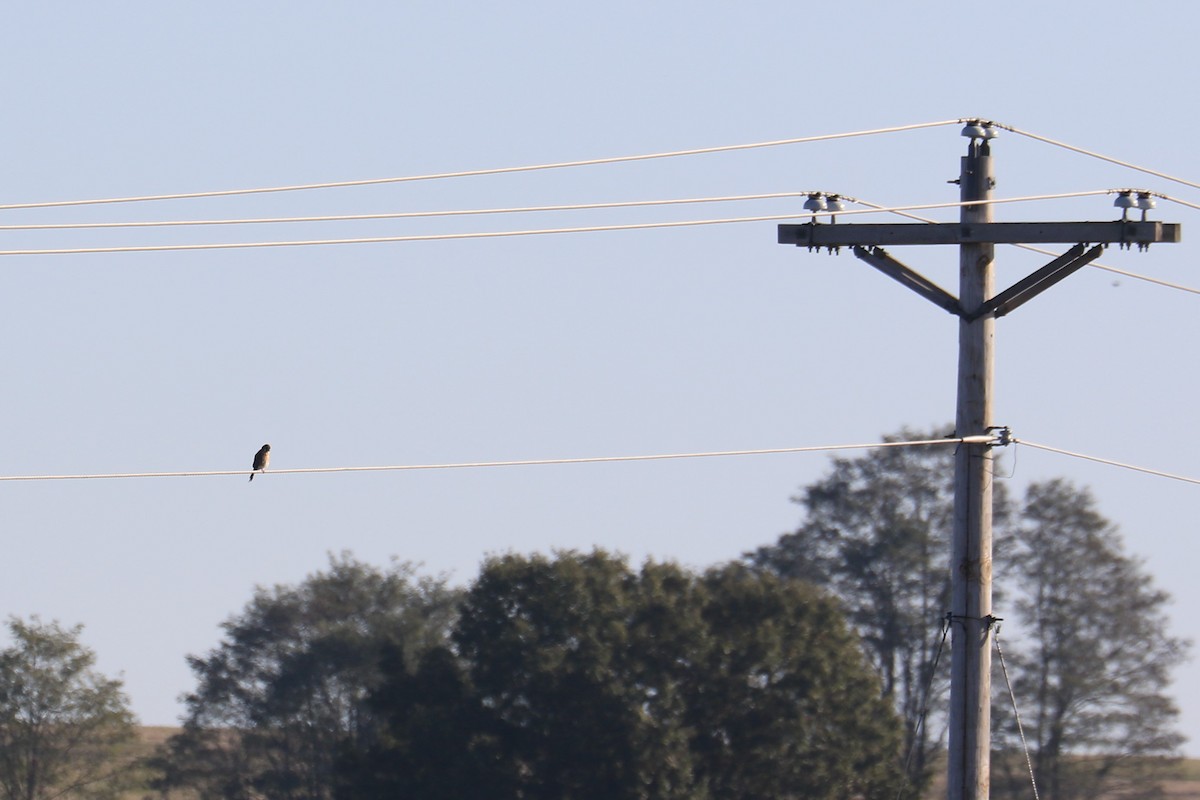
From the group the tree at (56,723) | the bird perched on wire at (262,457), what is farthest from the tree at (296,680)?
the bird perched on wire at (262,457)

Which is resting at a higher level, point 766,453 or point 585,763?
point 585,763

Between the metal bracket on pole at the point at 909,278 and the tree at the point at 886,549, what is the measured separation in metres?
63.2

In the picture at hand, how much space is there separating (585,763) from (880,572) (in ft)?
82.4

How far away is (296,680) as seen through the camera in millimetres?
86312

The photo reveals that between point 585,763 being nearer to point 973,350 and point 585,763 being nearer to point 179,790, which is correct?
point 179,790

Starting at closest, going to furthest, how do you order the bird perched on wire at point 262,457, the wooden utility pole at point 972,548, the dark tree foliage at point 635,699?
the wooden utility pole at point 972,548 → the bird perched on wire at point 262,457 → the dark tree foliage at point 635,699

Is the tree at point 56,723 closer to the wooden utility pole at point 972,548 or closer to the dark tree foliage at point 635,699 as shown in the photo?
the dark tree foliage at point 635,699

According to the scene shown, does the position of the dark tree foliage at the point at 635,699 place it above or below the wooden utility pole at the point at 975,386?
above

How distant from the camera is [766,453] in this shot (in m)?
21.7

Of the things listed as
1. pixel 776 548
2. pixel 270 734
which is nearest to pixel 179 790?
pixel 270 734

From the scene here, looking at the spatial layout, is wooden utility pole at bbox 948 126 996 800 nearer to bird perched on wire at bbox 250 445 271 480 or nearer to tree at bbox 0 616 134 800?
bird perched on wire at bbox 250 445 271 480

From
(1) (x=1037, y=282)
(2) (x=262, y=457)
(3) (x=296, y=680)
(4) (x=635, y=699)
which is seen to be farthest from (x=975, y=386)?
(3) (x=296, y=680)

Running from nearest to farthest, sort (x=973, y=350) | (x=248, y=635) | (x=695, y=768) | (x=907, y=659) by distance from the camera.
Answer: (x=973, y=350), (x=695, y=768), (x=907, y=659), (x=248, y=635)

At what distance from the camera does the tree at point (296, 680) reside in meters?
84.7
